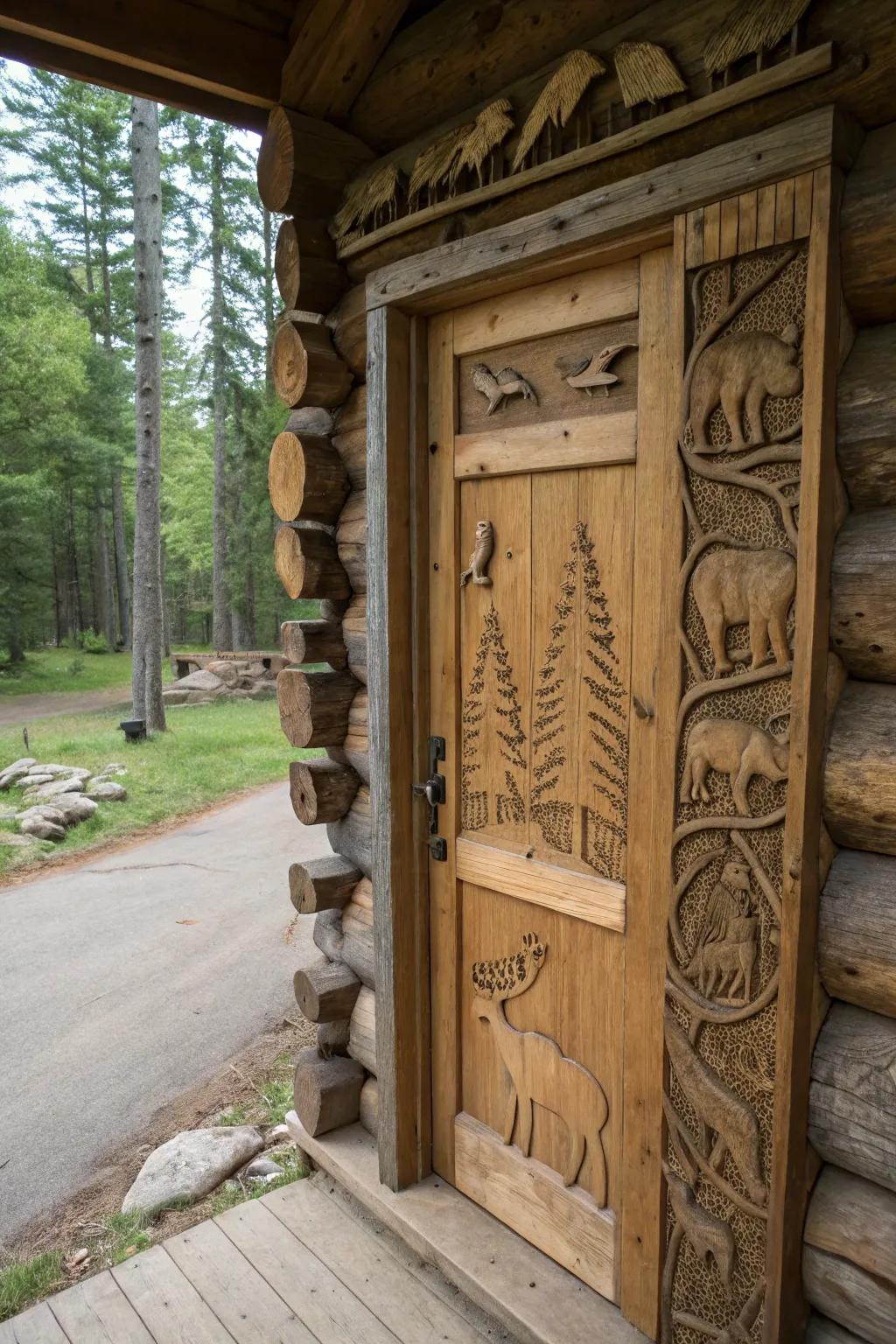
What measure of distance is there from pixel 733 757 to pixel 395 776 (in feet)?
3.62

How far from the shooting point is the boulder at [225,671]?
567 inches

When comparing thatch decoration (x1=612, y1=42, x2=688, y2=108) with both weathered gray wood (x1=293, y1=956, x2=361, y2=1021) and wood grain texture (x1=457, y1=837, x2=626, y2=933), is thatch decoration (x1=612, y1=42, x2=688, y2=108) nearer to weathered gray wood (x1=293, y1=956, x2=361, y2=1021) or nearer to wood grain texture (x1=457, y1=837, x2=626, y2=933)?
wood grain texture (x1=457, y1=837, x2=626, y2=933)

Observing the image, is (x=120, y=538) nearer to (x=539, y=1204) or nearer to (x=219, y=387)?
(x=219, y=387)

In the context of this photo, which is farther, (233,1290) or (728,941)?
(233,1290)

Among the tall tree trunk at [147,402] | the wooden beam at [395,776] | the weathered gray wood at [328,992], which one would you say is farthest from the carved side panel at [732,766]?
the tall tree trunk at [147,402]

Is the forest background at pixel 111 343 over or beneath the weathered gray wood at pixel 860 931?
over

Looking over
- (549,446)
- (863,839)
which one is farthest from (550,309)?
(863,839)

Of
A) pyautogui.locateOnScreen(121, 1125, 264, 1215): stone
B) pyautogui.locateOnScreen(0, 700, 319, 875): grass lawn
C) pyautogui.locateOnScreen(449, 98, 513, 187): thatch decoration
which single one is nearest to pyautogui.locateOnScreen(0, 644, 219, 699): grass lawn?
pyautogui.locateOnScreen(0, 700, 319, 875): grass lawn

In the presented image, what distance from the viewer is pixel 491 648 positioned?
2.29m

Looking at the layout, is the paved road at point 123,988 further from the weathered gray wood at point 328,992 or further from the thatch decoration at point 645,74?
the thatch decoration at point 645,74

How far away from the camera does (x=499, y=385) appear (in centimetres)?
219

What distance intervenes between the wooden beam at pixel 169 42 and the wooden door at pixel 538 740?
3.34 ft

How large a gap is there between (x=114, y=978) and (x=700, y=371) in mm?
4649

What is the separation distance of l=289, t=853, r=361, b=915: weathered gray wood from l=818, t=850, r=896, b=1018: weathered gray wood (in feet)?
5.28
